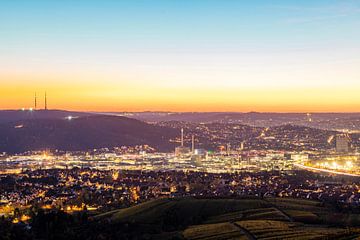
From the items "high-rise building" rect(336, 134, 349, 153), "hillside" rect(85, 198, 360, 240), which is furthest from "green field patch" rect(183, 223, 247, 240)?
"high-rise building" rect(336, 134, 349, 153)

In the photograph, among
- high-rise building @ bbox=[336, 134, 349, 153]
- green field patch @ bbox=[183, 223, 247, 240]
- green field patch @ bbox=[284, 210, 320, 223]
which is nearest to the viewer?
green field patch @ bbox=[183, 223, 247, 240]

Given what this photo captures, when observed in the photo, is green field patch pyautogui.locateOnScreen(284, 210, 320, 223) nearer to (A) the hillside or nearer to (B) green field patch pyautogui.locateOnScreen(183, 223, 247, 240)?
(A) the hillside

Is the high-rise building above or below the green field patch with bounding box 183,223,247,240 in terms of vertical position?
below

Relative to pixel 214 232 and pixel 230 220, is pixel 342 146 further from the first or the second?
pixel 214 232

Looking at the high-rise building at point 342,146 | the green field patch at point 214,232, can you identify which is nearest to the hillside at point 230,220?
the green field patch at point 214,232

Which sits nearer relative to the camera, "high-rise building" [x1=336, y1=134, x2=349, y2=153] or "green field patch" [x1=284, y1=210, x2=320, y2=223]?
"green field patch" [x1=284, y1=210, x2=320, y2=223]

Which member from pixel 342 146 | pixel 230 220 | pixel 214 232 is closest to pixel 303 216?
pixel 230 220

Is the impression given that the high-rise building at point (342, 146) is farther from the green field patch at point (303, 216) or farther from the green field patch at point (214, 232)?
the green field patch at point (214, 232)

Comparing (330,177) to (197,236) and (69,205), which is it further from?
(197,236)
